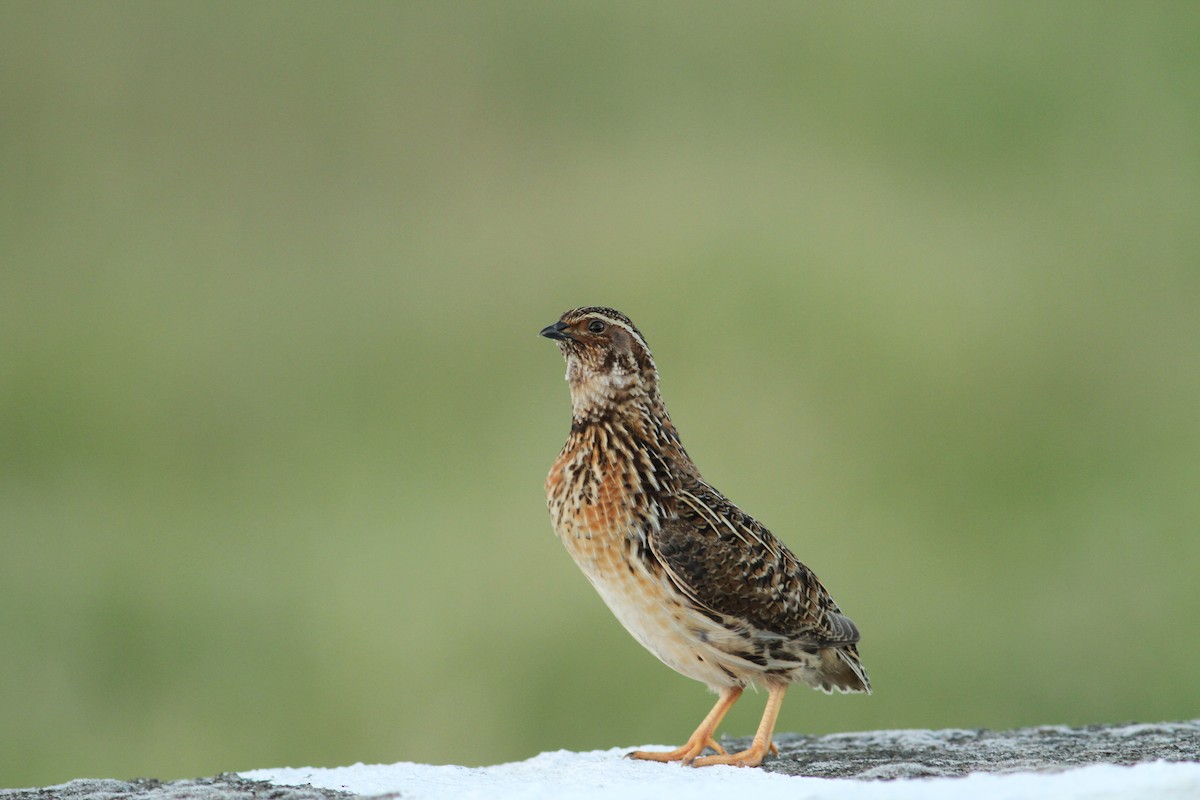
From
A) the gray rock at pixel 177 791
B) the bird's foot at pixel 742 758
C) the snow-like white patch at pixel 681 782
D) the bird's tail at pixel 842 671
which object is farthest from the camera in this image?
the bird's tail at pixel 842 671

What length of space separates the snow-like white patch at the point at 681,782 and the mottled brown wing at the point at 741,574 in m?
0.72

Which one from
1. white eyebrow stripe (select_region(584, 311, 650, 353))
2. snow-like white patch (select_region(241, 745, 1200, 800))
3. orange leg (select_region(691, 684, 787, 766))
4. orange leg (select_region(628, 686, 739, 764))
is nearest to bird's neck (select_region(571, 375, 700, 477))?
white eyebrow stripe (select_region(584, 311, 650, 353))

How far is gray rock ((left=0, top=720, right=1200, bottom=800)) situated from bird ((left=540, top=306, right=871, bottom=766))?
0.32 m

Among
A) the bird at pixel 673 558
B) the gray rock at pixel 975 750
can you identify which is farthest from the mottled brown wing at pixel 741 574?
the gray rock at pixel 975 750

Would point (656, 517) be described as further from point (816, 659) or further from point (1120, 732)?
point (1120, 732)

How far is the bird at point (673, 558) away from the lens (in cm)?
591

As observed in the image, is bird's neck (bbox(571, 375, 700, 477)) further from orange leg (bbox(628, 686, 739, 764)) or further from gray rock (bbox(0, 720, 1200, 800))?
gray rock (bbox(0, 720, 1200, 800))

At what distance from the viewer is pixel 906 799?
4.12 metres

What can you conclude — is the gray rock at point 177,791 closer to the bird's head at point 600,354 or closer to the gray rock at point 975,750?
the gray rock at point 975,750

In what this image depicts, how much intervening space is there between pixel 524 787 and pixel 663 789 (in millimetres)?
618

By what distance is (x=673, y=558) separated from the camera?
5902 millimetres

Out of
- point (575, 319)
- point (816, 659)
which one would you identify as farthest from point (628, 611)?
point (575, 319)

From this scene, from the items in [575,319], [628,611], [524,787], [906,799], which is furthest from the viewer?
[575,319]

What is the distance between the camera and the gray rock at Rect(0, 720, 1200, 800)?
16.7 feet
